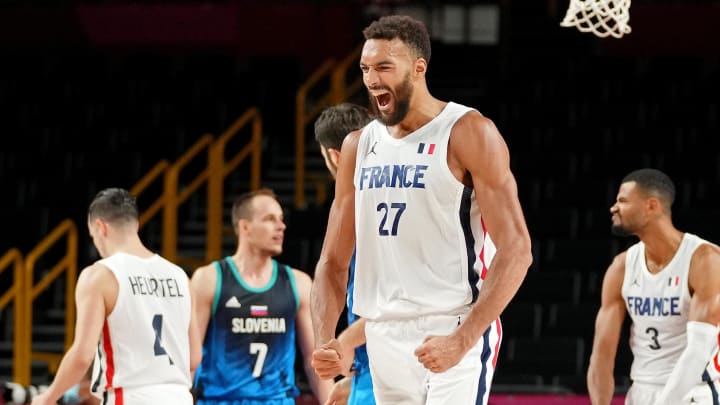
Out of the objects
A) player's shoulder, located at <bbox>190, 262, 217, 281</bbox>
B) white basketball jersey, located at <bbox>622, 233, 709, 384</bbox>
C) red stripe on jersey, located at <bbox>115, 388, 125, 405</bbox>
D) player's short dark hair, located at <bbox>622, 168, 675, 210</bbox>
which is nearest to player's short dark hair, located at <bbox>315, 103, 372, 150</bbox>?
red stripe on jersey, located at <bbox>115, 388, 125, 405</bbox>

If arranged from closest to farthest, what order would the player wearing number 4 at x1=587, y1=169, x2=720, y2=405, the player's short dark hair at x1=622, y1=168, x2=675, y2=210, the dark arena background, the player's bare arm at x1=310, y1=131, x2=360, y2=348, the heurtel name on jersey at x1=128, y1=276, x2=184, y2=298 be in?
the player's bare arm at x1=310, y1=131, x2=360, y2=348
the heurtel name on jersey at x1=128, y1=276, x2=184, y2=298
the player wearing number 4 at x1=587, y1=169, x2=720, y2=405
the player's short dark hair at x1=622, y1=168, x2=675, y2=210
the dark arena background

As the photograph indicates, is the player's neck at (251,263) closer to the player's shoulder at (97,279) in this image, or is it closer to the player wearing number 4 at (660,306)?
the player's shoulder at (97,279)

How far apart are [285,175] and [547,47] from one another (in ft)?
15.3

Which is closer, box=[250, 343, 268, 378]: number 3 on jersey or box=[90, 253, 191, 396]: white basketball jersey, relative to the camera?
box=[90, 253, 191, 396]: white basketball jersey

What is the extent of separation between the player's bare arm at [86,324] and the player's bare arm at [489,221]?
Result: 2.30 m

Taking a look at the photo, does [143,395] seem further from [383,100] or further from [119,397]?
[383,100]

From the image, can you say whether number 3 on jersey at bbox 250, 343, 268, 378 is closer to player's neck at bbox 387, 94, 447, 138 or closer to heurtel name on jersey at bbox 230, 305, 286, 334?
heurtel name on jersey at bbox 230, 305, 286, 334

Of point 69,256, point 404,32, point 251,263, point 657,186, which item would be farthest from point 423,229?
point 69,256

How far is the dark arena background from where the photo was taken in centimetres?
1158

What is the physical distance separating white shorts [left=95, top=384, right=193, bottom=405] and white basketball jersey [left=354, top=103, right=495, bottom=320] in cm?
208

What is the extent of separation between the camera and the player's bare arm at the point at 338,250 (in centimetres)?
449

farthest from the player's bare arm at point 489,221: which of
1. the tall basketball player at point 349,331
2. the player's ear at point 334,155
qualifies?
the player's ear at point 334,155

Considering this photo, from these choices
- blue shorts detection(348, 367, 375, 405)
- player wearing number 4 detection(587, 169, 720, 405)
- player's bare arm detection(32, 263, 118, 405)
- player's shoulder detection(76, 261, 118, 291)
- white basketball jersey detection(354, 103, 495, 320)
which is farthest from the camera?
player wearing number 4 detection(587, 169, 720, 405)

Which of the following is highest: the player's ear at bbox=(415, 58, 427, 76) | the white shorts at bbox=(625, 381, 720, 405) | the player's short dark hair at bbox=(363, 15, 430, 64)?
the player's short dark hair at bbox=(363, 15, 430, 64)
